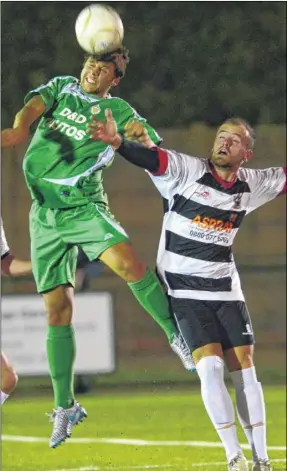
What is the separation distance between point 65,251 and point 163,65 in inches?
54.8

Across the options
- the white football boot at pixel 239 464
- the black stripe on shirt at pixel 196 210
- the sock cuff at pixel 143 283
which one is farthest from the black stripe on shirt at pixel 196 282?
the white football boot at pixel 239 464

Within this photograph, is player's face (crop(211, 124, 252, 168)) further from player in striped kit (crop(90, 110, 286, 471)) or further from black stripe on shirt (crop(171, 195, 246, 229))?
black stripe on shirt (crop(171, 195, 246, 229))

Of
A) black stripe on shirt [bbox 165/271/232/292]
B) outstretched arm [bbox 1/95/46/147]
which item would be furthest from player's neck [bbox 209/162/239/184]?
outstretched arm [bbox 1/95/46/147]

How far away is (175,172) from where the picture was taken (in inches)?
256

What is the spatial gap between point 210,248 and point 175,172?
1.13 ft

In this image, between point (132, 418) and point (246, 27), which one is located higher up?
point (246, 27)

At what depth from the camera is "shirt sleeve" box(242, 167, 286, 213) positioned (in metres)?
6.62

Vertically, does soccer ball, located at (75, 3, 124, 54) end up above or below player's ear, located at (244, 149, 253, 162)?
above

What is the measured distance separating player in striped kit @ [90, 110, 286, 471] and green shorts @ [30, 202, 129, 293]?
0.88 ft

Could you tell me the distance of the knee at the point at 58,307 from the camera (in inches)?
255

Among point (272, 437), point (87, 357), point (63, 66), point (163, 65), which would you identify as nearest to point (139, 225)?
point (87, 357)

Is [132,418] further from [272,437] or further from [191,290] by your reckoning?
[191,290]

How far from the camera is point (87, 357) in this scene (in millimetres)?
9984

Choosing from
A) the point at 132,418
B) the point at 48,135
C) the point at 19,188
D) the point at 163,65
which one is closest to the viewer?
the point at 48,135
